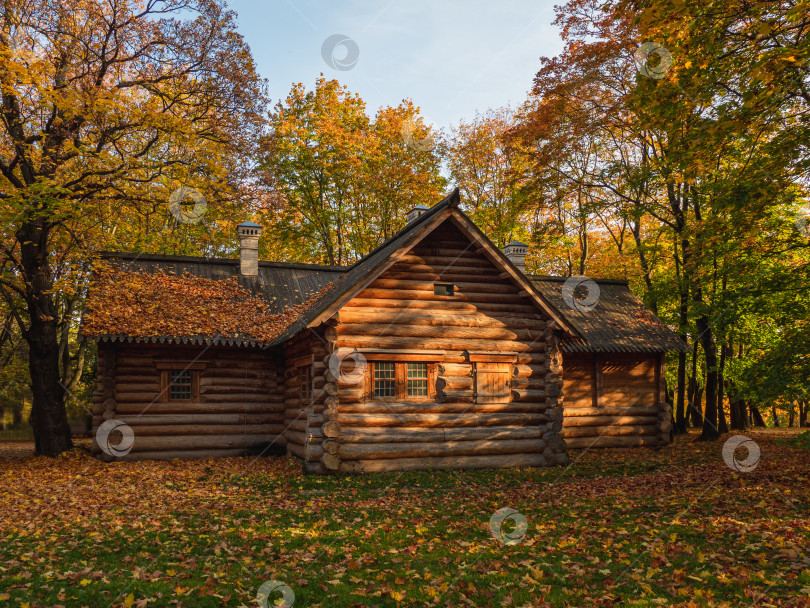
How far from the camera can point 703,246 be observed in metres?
14.5

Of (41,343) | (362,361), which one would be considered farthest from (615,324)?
(41,343)

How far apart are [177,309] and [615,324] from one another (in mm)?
15677

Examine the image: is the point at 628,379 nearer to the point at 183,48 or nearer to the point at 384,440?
the point at 384,440

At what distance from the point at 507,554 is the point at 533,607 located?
1.92 metres

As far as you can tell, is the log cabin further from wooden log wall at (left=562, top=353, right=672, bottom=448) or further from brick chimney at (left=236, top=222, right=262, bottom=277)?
brick chimney at (left=236, top=222, right=262, bottom=277)

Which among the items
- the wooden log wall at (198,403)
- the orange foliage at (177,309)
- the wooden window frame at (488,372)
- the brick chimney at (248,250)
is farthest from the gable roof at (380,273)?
the wooden window frame at (488,372)

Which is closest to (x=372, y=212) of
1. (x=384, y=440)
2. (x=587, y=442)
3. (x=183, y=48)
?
(x=183, y=48)

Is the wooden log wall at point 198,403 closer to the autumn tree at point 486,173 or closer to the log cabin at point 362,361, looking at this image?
the log cabin at point 362,361

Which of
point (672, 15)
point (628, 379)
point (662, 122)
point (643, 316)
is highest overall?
point (672, 15)

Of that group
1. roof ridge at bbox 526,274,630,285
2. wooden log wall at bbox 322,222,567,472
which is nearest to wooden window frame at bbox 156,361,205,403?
wooden log wall at bbox 322,222,567,472

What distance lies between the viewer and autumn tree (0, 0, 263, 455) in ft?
53.5

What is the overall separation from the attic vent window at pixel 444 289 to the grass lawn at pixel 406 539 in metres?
5.07

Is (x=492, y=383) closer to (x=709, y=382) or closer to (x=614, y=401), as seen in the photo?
(x=614, y=401)

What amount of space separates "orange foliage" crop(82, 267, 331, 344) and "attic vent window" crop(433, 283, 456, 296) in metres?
5.27
